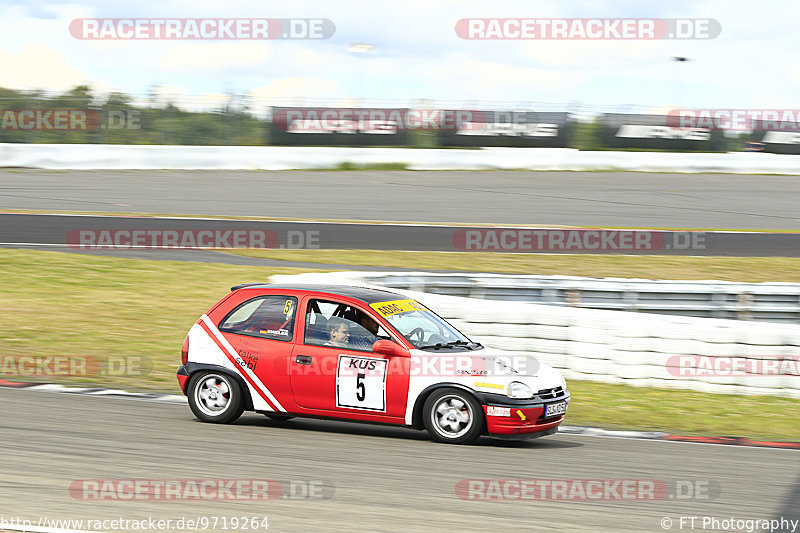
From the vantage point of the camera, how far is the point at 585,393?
10.0 m

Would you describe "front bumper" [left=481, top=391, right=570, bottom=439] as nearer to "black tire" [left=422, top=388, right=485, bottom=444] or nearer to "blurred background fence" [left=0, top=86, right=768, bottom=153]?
"black tire" [left=422, top=388, right=485, bottom=444]

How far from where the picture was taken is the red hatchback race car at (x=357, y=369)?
287 inches

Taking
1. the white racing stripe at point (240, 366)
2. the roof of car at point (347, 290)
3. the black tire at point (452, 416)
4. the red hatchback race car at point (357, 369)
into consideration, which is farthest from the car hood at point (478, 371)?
the white racing stripe at point (240, 366)

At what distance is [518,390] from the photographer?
7.25m

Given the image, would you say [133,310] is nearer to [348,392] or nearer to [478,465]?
[348,392]

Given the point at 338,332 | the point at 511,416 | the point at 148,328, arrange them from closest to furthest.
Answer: the point at 511,416, the point at 338,332, the point at 148,328

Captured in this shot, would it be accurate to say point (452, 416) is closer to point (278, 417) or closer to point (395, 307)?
point (395, 307)

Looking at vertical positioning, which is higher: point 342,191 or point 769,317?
point 342,191

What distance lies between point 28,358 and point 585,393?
20.9ft

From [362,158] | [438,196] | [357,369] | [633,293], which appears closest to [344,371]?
[357,369]

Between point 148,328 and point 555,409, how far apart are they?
703 centimetres

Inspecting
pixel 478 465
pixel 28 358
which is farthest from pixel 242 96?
pixel 478 465

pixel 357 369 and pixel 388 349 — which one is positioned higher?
pixel 388 349

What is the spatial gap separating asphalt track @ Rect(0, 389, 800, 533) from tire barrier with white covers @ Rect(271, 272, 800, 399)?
2.21 meters
